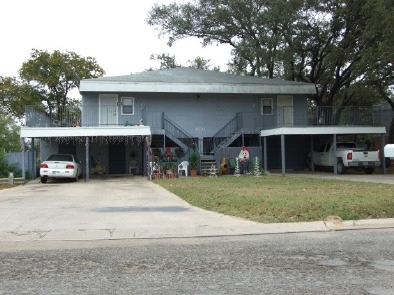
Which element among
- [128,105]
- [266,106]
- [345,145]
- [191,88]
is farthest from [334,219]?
[266,106]

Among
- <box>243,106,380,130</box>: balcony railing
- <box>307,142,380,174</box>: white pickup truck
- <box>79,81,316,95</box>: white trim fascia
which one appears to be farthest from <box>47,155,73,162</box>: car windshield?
<box>307,142,380,174</box>: white pickup truck

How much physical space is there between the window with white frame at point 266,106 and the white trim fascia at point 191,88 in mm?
1113

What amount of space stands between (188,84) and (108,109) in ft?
16.4

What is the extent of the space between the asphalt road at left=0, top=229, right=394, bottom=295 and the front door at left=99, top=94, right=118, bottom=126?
756 inches

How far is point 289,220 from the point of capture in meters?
9.43

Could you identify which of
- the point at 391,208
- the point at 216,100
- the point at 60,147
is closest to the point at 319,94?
the point at 216,100

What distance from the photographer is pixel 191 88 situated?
26703mm

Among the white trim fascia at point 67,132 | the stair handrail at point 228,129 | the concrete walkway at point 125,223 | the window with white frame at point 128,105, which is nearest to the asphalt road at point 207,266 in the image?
the concrete walkway at point 125,223

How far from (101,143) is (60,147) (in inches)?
100

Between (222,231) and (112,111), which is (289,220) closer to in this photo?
(222,231)

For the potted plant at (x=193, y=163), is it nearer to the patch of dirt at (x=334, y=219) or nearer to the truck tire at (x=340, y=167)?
the truck tire at (x=340, y=167)

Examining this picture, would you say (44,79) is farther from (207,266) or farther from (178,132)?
(207,266)

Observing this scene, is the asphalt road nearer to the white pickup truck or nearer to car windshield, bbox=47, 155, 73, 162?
car windshield, bbox=47, 155, 73, 162

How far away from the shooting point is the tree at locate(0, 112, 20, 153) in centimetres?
3704
